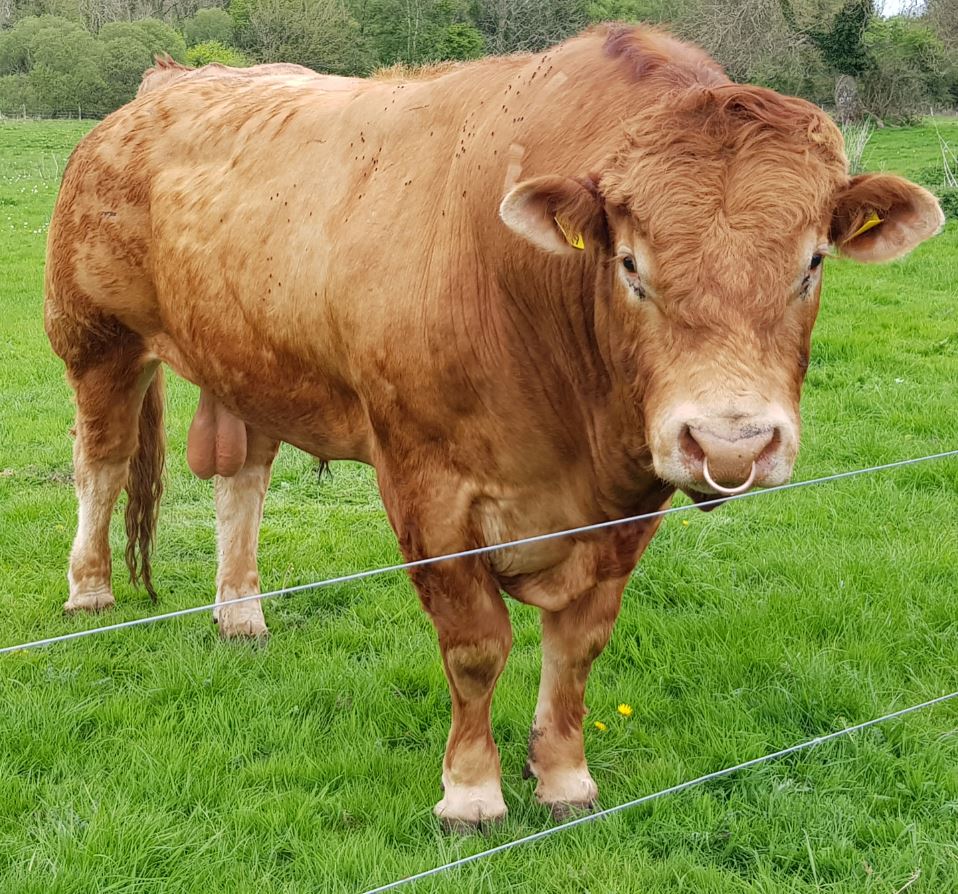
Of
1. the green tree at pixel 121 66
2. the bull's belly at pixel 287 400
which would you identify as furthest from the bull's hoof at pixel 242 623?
the green tree at pixel 121 66

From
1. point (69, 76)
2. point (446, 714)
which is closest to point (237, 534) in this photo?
point (446, 714)

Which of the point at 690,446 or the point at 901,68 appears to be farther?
the point at 901,68

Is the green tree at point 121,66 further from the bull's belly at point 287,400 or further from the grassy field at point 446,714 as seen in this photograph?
the bull's belly at point 287,400

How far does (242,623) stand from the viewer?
15.3ft

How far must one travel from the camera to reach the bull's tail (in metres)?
4.94

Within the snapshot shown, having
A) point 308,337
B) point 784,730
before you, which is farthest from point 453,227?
point 784,730

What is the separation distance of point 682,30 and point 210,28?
23.5 meters

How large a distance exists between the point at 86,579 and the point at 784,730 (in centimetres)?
318

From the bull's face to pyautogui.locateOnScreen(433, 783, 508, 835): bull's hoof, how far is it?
1.51 metres

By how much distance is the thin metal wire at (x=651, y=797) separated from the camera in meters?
2.94

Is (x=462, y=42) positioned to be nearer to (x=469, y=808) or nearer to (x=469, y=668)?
(x=469, y=668)

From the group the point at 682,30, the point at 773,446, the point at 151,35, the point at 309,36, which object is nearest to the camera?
the point at 773,446

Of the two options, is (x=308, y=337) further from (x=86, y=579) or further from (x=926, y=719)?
(x=926, y=719)

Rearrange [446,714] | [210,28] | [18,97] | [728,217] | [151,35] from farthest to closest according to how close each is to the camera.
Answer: [18,97]
[151,35]
[210,28]
[446,714]
[728,217]
